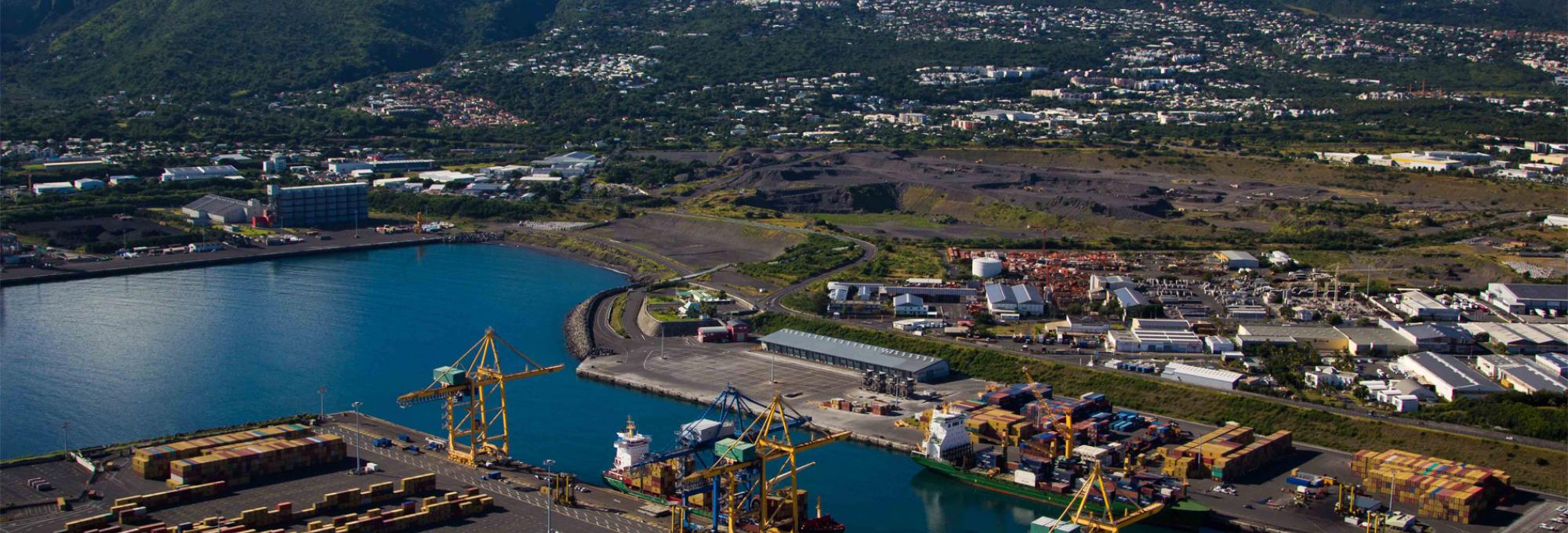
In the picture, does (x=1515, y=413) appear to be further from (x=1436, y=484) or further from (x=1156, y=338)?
(x=1156, y=338)

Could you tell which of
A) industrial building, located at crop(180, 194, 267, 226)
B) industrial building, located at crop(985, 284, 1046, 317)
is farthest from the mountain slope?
industrial building, located at crop(985, 284, 1046, 317)

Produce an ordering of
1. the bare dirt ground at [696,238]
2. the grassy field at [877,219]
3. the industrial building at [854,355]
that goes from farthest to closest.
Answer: the grassy field at [877,219], the bare dirt ground at [696,238], the industrial building at [854,355]

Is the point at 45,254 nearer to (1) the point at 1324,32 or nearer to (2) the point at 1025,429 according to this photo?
(2) the point at 1025,429

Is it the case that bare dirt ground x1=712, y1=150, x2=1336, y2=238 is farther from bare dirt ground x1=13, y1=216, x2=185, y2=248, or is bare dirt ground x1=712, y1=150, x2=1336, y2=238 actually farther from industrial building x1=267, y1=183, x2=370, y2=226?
bare dirt ground x1=13, y1=216, x2=185, y2=248

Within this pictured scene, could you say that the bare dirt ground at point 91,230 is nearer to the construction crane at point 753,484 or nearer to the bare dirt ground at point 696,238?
the bare dirt ground at point 696,238

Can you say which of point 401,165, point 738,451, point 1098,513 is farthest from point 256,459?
point 401,165

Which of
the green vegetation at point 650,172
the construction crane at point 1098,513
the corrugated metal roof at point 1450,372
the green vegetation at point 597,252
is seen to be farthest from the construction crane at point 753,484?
the green vegetation at point 650,172
